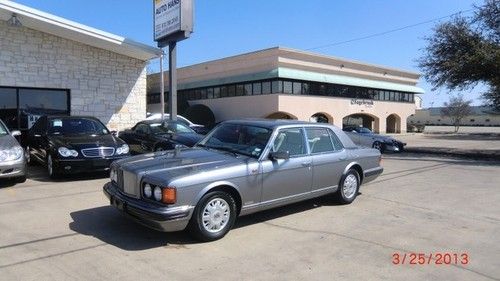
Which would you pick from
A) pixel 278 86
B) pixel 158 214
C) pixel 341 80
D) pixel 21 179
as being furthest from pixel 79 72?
pixel 341 80

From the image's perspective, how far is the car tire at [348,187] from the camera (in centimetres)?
774

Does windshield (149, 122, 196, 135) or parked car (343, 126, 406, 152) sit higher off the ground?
windshield (149, 122, 196, 135)

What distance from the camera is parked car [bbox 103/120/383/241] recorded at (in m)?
5.34

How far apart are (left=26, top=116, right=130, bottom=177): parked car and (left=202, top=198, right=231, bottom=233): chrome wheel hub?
16.6 ft

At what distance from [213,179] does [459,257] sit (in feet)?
9.98

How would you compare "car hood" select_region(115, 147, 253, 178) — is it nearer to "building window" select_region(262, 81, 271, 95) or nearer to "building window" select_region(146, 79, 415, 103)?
"building window" select_region(146, 79, 415, 103)

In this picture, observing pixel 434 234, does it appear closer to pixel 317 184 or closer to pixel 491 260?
pixel 491 260

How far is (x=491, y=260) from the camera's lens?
513cm

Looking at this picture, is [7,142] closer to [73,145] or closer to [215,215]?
[73,145]

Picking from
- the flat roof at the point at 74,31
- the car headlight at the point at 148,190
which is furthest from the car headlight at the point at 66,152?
the flat roof at the point at 74,31

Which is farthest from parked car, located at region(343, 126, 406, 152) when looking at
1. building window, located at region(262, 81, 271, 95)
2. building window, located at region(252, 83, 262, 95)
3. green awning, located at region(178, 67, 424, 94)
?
building window, located at region(252, 83, 262, 95)


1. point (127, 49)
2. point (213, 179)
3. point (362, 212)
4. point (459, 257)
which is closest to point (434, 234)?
point (459, 257)

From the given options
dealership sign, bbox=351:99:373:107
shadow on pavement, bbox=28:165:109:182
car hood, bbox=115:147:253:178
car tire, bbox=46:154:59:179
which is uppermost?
dealership sign, bbox=351:99:373:107
